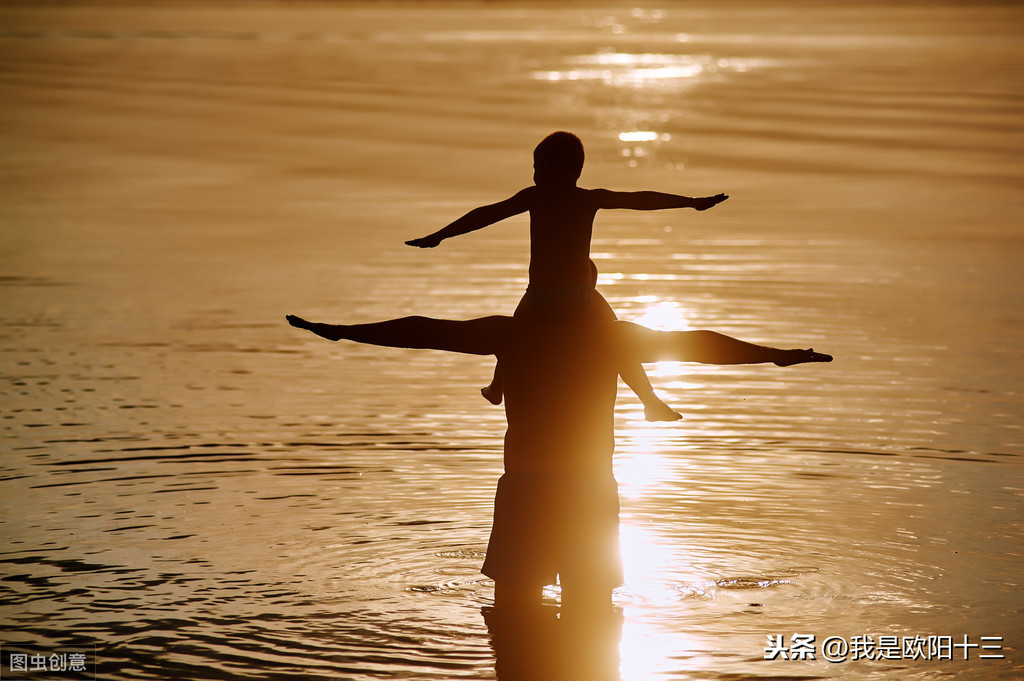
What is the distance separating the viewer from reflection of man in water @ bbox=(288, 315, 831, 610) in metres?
7.78

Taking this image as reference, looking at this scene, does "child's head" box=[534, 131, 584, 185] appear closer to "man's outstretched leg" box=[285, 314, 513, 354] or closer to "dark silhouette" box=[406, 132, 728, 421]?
"dark silhouette" box=[406, 132, 728, 421]

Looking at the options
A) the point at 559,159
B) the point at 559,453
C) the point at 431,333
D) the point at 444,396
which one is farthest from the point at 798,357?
the point at 444,396

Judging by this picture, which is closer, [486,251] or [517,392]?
[517,392]

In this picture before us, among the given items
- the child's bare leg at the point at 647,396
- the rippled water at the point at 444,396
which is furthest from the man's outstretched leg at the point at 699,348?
the rippled water at the point at 444,396

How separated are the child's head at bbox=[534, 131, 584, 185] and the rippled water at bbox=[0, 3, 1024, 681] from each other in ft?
6.17

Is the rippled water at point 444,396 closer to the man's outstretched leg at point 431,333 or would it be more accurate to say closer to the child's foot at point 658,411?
the child's foot at point 658,411

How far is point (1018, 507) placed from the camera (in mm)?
9672

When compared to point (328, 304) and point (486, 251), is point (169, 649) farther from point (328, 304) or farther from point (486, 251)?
point (486, 251)

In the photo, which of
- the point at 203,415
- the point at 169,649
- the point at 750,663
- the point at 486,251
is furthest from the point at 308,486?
the point at 486,251

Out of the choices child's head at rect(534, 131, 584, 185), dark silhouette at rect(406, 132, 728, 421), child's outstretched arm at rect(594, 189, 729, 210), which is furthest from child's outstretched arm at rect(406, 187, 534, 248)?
child's outstretched arm at rect(594, 189, 729, 210)

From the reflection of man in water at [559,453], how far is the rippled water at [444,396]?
0.29 m

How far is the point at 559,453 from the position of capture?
786 centimetres

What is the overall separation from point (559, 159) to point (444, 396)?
5.07 meters

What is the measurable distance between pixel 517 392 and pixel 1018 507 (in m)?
3.28
